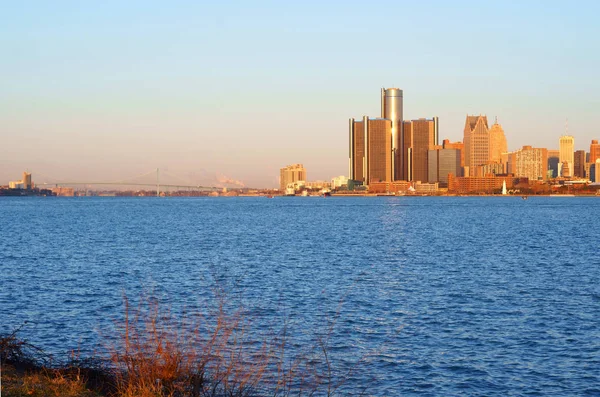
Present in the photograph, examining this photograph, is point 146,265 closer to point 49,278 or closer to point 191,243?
point 49,278

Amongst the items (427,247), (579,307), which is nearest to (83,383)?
(579,307)

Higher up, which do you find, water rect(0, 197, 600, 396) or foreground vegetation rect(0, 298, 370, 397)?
foreground vegetation rect(0, 298, 370, 397)

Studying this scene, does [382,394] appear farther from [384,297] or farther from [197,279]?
[197,279]

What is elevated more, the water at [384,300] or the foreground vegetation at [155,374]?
the foreground vegetation at [155,374]

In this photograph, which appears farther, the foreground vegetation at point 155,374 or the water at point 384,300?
the water at point 384,300

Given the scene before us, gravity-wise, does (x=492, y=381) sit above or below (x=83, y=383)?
below

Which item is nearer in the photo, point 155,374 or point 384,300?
point 155,374

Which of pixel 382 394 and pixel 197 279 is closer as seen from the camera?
pixel 382 394

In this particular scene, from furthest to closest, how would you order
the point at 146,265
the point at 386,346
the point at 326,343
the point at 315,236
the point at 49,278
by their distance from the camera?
the point at 315,236 < the point at 146,265 < the point at 49,278 < the point at 386,346 < the point at 326,343

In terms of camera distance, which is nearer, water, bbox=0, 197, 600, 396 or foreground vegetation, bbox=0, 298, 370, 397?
foreground vegetation, bbox=0, 298, 370, 397

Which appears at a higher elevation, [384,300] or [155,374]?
[155,374]

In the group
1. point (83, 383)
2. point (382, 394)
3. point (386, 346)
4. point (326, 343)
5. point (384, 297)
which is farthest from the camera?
point (384, 297)

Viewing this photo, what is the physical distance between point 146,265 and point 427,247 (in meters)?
26.6

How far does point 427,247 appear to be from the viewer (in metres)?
62.2
